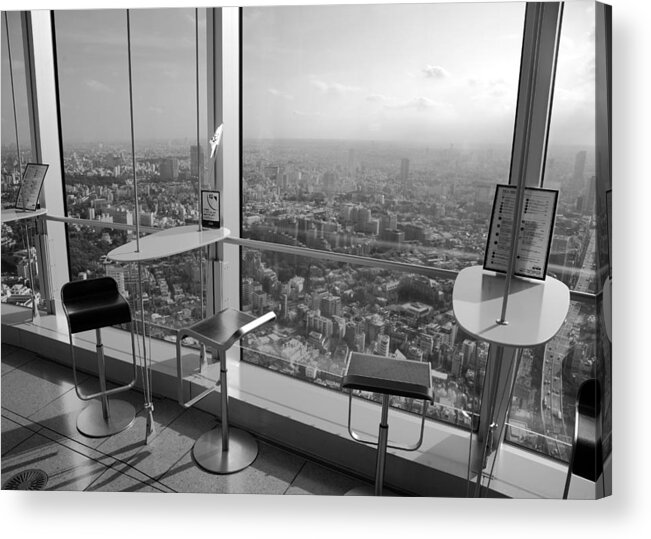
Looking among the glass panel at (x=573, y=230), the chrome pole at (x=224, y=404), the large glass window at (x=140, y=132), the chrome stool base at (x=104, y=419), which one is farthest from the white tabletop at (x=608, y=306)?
the chrome stool base at (x=104, y=419)

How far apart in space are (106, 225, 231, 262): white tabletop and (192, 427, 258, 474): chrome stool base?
95 cm

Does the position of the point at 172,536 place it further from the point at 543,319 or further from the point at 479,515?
the point at 543,319

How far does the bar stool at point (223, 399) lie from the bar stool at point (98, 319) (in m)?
0.46

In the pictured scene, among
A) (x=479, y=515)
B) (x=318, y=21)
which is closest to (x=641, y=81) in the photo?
(x=318, y=21)

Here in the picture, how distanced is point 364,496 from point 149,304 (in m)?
1.49

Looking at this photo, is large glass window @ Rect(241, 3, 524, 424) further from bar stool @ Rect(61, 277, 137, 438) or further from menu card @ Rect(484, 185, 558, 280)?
bar stool @ Rect(61, 277, 137, 438)

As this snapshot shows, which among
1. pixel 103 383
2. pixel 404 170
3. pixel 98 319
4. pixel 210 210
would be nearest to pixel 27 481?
pixel 103 383

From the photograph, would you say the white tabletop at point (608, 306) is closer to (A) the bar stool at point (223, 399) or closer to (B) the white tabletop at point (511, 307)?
(B) the white tabletop at point (511, 307)

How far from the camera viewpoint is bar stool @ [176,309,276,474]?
202cm

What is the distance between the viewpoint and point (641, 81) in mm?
1637

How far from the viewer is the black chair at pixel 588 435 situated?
159 cm

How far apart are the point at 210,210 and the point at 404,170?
1.08 meters

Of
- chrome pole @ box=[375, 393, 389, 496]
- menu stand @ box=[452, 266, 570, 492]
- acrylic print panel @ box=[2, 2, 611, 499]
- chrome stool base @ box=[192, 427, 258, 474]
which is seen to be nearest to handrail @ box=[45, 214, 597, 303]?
acrylic print panel @ box=[2, 2, 611, 499]

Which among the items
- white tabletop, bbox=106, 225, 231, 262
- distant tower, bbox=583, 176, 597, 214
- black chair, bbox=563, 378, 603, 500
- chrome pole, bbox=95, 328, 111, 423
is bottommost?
chrome pole, bbox=95, 328, 111, 423
